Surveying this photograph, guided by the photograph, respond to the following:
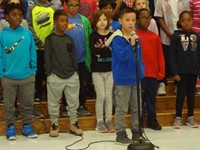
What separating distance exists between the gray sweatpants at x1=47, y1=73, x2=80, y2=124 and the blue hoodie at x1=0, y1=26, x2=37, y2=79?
0.90ft

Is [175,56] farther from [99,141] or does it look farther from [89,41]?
[99,141]

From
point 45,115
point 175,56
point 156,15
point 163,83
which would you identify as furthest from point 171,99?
point 45,115

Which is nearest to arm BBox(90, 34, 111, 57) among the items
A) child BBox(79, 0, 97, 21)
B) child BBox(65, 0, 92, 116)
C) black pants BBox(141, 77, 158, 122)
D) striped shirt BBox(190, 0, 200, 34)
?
child BBox(65, 0, 92, 116)

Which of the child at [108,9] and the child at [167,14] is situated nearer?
the child at [108,9]

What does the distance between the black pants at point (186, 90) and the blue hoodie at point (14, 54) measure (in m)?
1.72

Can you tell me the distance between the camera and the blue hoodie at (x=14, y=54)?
422 cm

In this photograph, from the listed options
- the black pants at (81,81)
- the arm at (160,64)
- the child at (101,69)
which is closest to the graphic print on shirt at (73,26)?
the child at (101,69)

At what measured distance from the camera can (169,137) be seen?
14.3 ft

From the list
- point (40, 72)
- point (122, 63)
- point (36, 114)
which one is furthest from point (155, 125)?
point (40, 72)

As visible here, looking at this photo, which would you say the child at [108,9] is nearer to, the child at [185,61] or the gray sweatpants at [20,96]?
the child at [185,61]

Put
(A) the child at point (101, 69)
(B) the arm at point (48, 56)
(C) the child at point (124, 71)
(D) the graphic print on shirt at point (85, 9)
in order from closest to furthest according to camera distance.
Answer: (C) the child at point (124, 71)
(B) the arm at point (48, 56)
(A) the child at point (101, 69)
(D) the graphic print on shirt at point (85, 9)

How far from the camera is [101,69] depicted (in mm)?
4527

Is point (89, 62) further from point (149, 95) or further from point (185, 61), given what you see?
point (185, 61)

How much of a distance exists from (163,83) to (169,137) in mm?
1048
